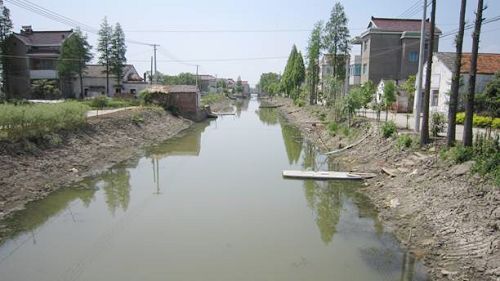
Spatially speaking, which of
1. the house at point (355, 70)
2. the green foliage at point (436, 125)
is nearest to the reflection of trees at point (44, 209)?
the green foliage at point (436, 125)

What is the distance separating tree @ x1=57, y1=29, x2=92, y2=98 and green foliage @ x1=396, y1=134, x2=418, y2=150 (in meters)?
36.4

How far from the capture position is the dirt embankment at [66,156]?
12.4 meters

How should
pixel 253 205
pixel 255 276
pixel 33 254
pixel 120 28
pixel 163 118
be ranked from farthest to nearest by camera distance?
A: pixel 120 28
pixel 163 118
pixel 253 205
pixel 33 254
pixel 255 276

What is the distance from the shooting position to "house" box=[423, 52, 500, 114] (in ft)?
74.5

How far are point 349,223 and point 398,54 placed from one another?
32370 millimetres

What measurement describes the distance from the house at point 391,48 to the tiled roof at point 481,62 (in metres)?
12.9

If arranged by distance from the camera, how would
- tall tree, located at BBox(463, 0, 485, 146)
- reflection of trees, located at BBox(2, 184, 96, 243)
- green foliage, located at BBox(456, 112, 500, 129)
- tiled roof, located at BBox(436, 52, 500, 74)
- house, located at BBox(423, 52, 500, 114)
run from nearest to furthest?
reflection of trees, located at BBox(2, 184, 96, 243)
tall tree, located at BBox(463, 0, 485, 146)
green foliage, located at BBox(456, 112, 500, 129)
house, located at BBox(423, 52, 500, 114)
tiled roof, located at BBox(436, 52, 500, 74)

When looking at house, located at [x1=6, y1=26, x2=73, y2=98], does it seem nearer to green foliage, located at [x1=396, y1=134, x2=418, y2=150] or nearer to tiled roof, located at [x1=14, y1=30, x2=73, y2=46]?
tiled roof, located at [x1=14, y1=30, x2=73, y2=46]

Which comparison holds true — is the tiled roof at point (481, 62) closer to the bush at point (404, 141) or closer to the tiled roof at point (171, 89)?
the bush at point (404, 141)

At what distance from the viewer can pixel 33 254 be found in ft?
29.0

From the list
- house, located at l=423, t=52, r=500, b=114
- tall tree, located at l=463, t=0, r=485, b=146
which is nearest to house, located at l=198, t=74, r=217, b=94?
house, located at l=423, t=52, r=500, b=114

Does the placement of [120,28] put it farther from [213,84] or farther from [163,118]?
[213,84]

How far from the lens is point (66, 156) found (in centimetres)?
1638

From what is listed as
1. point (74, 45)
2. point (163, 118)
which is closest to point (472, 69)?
point (163, 118)
